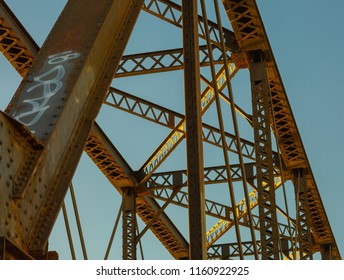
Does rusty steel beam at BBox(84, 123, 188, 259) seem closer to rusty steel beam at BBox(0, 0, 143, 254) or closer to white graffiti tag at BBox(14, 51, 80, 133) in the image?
rusty steel beam at BBox(0, 0, 143, 254)

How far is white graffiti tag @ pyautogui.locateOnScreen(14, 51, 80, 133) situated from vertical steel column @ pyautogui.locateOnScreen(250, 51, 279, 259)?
1463 centimetres

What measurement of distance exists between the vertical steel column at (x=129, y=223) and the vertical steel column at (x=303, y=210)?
5.42 meters

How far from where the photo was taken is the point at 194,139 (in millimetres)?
12828

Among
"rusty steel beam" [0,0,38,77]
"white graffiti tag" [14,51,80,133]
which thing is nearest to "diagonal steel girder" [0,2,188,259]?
"rusty steel beam" [0,0,38,77]

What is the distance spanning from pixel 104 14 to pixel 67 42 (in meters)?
0.53

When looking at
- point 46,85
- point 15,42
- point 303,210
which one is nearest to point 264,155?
point 15,42

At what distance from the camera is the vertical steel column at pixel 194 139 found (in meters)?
12.3

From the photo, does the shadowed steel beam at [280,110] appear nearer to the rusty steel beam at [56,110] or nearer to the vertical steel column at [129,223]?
the vertical steel column at [129,223]

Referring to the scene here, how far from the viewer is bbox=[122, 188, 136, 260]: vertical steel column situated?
1129 inches

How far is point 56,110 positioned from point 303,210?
82.1 feet

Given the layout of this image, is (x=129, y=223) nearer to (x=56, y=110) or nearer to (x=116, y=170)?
(x=116, y=170)

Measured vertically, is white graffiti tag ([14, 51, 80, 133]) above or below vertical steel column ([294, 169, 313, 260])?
below

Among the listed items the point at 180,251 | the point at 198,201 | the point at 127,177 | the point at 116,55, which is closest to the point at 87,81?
the point at 116,55

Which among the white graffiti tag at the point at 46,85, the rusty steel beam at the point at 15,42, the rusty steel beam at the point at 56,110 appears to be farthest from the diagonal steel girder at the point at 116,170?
the white graffiti tag at the point at 46,85
